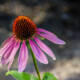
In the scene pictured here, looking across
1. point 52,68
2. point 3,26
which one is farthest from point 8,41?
point 3,26

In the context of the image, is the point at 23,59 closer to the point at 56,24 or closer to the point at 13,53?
the point at 13,53

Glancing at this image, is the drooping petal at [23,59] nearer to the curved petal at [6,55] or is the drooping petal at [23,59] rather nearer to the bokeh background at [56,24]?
the curved petal at [6,55]

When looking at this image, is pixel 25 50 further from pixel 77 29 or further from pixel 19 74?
pixel 77 29

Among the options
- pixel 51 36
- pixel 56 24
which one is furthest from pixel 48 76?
pixel 56 24

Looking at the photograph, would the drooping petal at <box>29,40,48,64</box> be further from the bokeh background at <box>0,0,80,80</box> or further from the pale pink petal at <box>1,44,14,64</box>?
the bokeh background at <box>0,0,80,80</box>

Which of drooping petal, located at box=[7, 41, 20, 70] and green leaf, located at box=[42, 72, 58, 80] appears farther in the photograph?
green leaf, located at box=[42, 72, 58, 80]

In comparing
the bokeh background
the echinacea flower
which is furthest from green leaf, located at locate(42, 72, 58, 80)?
the bokeh background

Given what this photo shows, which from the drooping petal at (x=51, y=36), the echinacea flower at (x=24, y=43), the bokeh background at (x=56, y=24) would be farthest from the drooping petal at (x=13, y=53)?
the bokeh background at (x=56, y=24)
